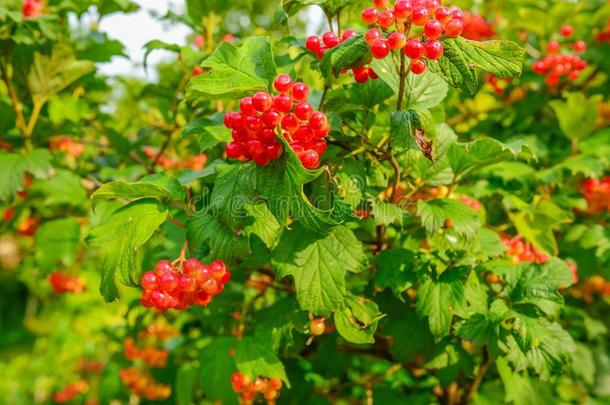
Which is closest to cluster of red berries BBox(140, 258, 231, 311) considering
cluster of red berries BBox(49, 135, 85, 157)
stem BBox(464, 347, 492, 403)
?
stem BBox(464, 347, 492, 403)

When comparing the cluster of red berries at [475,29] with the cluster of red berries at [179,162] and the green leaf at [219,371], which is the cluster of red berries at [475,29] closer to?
the cluster of red berries at [179,162]

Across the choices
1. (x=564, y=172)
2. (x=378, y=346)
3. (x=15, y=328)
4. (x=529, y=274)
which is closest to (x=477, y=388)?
(x=378, y=346)

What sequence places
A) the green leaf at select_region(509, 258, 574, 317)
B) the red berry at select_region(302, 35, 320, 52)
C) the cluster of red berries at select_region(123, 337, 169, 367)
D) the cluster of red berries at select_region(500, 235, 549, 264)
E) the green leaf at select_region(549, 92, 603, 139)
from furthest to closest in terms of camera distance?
the cluster of red berries at select_region(123, 337, 169, 367) → the green leaf at select_region(549, 92, 603, 139) → the cluster of red berries at select_region(500, 235, 549, 264) → the green leaf at select_region(509, 258, 574, 317) → the red berry at select_region(302, 35, 320, 52)

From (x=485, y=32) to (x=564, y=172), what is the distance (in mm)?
932

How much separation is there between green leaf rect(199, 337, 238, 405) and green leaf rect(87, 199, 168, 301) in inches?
24.3

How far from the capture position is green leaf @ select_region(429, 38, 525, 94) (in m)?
1.14

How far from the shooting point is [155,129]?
2701 mm

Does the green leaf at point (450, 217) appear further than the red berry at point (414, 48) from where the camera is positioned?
Yes

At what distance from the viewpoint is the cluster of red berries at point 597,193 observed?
2.24 m

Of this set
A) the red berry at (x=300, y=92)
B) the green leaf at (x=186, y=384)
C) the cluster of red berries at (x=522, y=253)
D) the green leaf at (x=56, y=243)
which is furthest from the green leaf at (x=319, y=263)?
the green leaf at (x=56, y=243)

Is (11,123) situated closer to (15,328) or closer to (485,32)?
(485,32)

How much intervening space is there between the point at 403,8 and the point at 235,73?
0.46 metres

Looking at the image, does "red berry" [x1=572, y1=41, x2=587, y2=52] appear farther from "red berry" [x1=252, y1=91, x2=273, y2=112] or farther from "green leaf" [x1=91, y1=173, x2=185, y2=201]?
"green leaf" [x1=91, y1=173, x2=185, y2=201]

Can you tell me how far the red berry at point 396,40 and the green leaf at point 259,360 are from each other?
1.01 meters
